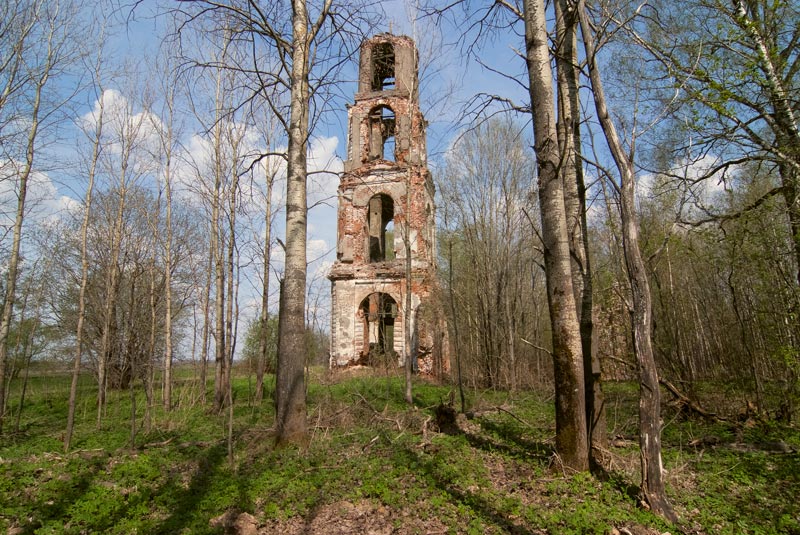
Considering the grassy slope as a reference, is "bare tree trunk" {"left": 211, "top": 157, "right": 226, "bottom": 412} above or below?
above

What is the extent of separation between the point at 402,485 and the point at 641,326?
2.96 m

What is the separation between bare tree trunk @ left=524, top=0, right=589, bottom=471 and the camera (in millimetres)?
4555

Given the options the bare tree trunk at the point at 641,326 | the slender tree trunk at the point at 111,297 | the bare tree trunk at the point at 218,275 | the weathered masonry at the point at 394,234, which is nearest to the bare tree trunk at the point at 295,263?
the bare tree trunk at the point at 641,326

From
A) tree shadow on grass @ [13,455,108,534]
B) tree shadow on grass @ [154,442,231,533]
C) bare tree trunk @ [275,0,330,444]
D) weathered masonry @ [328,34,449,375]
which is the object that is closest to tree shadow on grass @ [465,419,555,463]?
bare tree trunk @ [275,0,330,444]

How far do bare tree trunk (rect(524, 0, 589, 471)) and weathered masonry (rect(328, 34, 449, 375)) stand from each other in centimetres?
1028

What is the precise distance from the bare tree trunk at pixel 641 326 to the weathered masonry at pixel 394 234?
36.3 feet

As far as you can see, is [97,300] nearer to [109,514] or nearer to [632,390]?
[109,514]

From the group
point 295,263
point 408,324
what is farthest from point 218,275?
point 295,263

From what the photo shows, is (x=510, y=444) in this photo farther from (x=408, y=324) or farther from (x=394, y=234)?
(x=394, y=234)

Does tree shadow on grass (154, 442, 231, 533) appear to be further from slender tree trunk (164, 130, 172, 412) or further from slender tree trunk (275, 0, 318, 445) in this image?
slender tree trunk (164, 130, 172, 412)

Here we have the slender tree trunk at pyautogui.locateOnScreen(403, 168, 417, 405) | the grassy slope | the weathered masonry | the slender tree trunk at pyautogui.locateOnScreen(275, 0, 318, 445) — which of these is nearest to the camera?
the grassy slope

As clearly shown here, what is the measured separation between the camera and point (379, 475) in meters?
5.01

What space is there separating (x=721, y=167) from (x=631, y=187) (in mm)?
5518

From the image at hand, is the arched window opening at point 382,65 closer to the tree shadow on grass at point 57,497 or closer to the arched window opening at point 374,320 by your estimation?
the arched window opening at point 374,320
